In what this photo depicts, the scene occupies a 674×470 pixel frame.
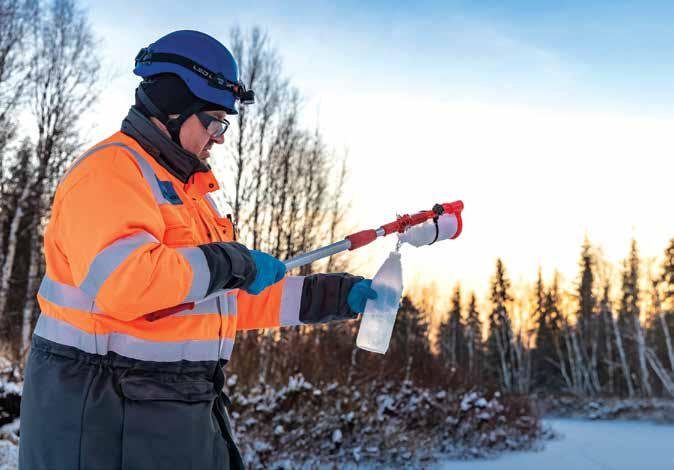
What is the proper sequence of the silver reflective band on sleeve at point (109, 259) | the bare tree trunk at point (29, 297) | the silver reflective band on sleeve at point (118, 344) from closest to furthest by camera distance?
the silver reflective band on sleeve at point (109, 259)
the silver reflective band on sleeve at point (118, 344)
the bare tree trunk at point (29, 297)

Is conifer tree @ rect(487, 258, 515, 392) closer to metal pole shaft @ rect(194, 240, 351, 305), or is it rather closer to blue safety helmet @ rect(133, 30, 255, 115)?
metal pole shaft @ rect(194, 240, 351, 305)

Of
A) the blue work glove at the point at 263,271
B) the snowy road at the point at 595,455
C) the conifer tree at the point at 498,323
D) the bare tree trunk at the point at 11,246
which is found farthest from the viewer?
Answer: the conifer tree at the point at 498,323

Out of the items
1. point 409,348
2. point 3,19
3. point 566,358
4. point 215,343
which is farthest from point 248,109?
point 566,358

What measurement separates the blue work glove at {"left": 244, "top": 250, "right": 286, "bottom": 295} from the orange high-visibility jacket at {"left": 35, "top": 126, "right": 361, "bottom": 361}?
11 cm

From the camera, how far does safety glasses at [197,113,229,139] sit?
203 cm

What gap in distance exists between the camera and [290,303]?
2.42m

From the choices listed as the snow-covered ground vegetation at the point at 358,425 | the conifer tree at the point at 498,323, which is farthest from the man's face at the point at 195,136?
the conifer tree at the point at 498,323

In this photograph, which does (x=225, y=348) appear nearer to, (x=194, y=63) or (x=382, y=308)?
(x=382, y=308)

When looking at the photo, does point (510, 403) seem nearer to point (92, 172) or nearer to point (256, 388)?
point (256, 388)

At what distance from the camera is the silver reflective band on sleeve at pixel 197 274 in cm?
165

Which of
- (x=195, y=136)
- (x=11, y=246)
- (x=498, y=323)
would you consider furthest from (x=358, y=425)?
(x=498, y=323)

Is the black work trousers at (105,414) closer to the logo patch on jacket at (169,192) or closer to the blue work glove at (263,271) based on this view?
the blue work glove at (263,271)

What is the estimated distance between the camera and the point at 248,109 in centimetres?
1616

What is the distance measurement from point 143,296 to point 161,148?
54cm
